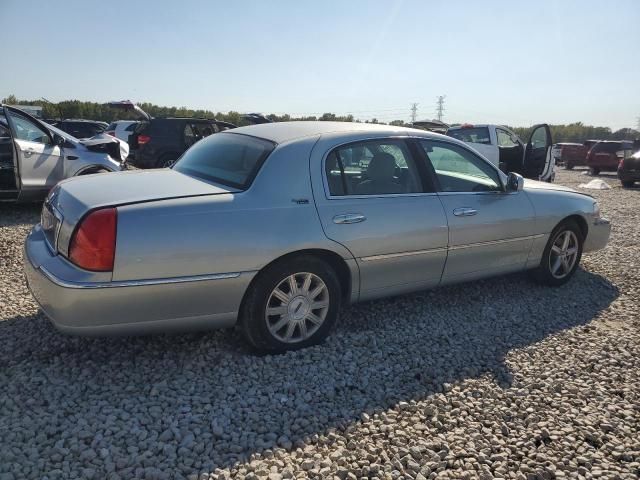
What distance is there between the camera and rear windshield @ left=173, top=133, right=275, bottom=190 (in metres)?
3.46

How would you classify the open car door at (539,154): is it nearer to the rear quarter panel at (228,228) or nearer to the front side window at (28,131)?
the rear quarter panel at (228,228)

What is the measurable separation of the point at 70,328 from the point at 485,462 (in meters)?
2.35

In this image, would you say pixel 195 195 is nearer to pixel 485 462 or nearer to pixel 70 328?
pixel 70 328

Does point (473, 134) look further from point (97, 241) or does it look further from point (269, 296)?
point (97, 241)

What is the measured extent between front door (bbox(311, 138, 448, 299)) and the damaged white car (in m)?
5.42

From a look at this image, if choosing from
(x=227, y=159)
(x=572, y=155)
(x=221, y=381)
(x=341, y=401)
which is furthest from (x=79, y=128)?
(x=572, y=155)

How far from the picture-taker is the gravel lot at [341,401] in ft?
8.04

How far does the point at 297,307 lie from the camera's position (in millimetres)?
3463

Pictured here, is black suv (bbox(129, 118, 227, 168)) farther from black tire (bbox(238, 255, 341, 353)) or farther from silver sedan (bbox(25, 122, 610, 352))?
black tire (bbox(238, 255, 341, 353))

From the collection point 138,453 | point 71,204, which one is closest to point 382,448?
point 138,453

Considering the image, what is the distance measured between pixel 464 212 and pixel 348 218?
1190mm

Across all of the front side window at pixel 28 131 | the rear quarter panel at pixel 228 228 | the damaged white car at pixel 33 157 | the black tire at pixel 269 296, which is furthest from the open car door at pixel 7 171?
the black tire at pixel 269 296

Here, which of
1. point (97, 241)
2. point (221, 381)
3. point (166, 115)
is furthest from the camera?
point (166, 115)

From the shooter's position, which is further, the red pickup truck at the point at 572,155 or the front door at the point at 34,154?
the red pickup truck at the point at 572,155
